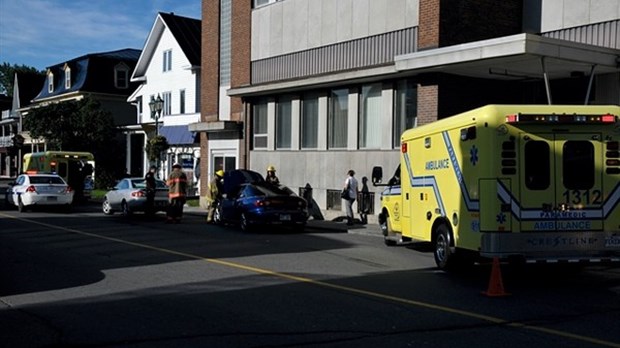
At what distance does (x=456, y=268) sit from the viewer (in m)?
12.4

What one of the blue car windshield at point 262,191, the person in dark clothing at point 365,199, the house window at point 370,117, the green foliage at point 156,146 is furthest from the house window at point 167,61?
the blue car windshield at point 262,191

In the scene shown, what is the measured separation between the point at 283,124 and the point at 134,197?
722cm

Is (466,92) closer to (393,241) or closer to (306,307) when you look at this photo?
(393,241)

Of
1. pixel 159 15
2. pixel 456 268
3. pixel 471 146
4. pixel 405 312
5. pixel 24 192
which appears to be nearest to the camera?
pixel 405 312

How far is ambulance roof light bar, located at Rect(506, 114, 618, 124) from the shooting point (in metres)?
10.6

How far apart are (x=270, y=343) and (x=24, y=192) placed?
22.1 meters

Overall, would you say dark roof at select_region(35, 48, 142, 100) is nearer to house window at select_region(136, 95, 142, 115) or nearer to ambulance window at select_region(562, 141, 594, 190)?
house window at select_region(136, 95, 142, 115)

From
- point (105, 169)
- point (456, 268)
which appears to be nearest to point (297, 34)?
point (456, 268)

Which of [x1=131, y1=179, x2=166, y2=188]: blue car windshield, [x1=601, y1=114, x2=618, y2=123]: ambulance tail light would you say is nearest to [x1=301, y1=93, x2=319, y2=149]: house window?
[x1=131, y1=179, x2=166, y2=188]: blue car windshield

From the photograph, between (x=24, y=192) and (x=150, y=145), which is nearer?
(x=24, y=192)

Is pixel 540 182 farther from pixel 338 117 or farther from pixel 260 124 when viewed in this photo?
pixel 260 124

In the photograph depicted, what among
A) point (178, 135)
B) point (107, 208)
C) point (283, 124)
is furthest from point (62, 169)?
point (283, 124)

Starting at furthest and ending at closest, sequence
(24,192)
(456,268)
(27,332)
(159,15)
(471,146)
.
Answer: (159,15) → (24,192) → (456,268) → (471,146) → (27,332)

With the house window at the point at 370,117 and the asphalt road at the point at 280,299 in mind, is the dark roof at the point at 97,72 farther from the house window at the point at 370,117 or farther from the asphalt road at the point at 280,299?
the asphalt road at the point at 280,299
